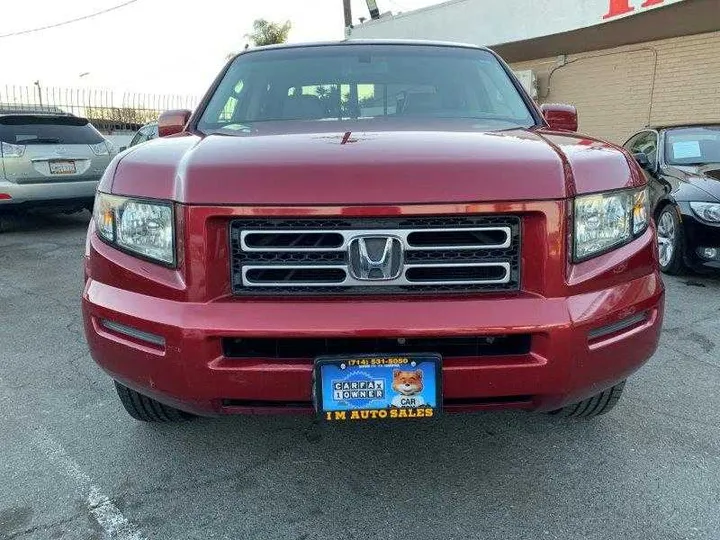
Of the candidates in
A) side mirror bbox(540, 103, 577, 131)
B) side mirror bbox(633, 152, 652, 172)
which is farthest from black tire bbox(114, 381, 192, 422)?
side mirror bbox(633, 152, 652, 172)

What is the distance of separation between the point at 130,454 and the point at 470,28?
1406 cm

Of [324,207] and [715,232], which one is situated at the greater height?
[324,207]

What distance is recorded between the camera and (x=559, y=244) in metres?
1.95

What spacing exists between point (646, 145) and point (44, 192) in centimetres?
724

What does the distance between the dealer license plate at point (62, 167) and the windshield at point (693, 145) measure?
7040mm

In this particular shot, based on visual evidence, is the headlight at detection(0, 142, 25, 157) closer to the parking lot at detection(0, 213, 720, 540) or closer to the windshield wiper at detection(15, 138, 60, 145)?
the windshield wiper at detection(15, 138, 60, 145)

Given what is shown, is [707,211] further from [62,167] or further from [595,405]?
[62,167]

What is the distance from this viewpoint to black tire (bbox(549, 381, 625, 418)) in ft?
8.39

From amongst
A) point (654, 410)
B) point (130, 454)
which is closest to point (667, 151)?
point (654, 410)

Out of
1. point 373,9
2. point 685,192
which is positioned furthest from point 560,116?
point 373,9

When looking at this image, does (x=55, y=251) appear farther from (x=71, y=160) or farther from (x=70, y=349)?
(x=70, y=349)

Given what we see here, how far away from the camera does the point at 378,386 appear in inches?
76.3

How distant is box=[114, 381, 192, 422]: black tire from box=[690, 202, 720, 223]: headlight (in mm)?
4642

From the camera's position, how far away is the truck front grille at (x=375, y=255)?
191cm
